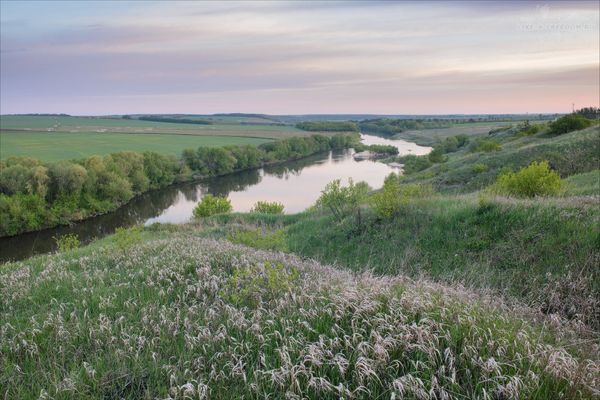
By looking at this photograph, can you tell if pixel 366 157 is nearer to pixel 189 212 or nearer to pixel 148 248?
pixel 189 212

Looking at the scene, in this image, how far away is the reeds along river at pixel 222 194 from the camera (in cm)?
4366

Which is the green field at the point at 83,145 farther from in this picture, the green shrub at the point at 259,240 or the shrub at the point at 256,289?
the shrub at the point at 256,289

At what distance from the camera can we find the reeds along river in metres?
43.7

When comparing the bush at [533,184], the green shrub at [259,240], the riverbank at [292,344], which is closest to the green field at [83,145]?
the green shrub at [259,240]

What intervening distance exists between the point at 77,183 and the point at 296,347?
55364 mm

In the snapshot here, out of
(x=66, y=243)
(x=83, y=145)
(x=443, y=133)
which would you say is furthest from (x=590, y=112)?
(x=83, y=145)

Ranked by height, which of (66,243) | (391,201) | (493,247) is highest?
(391,201)

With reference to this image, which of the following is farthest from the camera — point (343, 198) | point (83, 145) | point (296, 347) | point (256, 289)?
point (83, 145)

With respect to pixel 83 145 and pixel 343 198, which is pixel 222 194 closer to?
pixel 343 198

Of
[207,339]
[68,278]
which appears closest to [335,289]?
[207,339]

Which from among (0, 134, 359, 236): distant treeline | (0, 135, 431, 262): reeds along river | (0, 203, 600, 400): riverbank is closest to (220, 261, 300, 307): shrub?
(0, 203, 600, 400): riverbank

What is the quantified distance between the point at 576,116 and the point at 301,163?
64862 mm

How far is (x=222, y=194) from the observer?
67.3 metres

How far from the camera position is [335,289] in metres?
6.06
